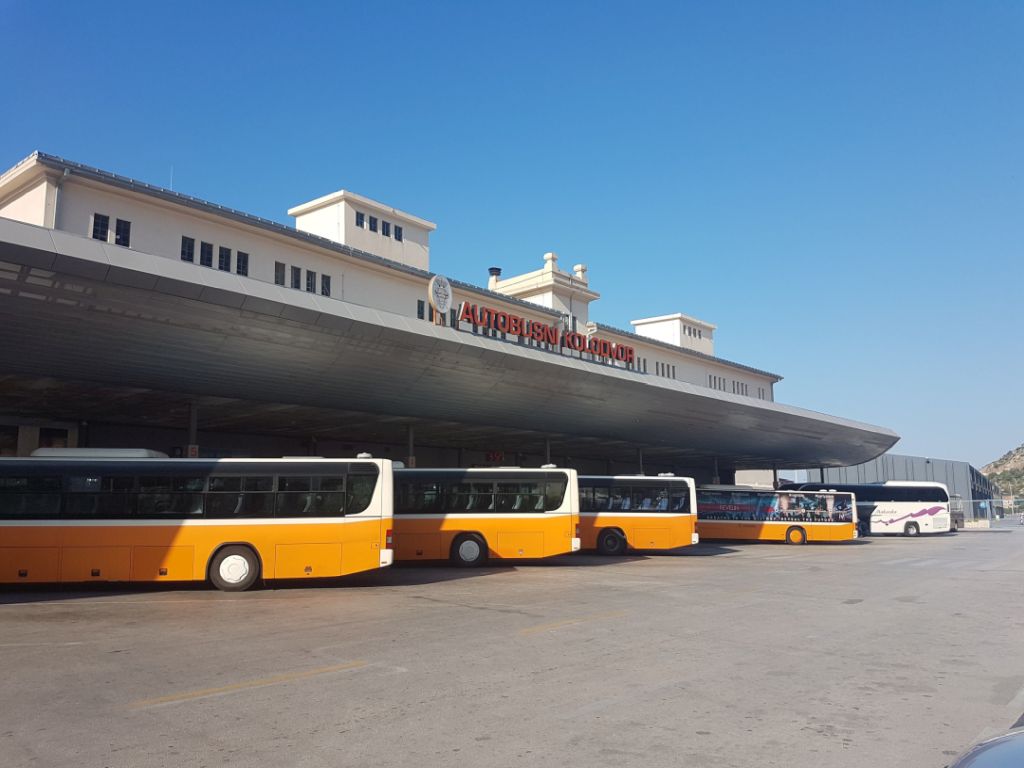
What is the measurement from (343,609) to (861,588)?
11.1 metres

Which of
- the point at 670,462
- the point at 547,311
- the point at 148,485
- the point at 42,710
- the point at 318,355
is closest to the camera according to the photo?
the point at 42,710

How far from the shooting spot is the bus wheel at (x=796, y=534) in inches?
1344

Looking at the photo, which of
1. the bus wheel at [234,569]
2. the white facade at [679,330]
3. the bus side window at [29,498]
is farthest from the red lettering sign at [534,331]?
the white facade at [679,330]

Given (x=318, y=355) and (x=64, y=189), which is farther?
(x=64, y=189)

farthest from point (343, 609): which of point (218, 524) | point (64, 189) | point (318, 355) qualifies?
point (64, 189)

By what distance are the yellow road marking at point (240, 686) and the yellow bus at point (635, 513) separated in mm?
17810

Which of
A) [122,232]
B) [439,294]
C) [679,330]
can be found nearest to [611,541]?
[439,294]

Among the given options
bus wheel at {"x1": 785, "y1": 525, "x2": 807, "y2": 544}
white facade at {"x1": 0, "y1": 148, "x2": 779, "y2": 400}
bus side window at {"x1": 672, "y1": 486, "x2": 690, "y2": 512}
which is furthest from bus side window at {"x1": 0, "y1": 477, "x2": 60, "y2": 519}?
bus wheel at {"x1": 785, "y1": 525, "x2": 807, "y2": 544}

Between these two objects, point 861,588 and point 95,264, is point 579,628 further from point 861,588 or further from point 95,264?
point 95,264

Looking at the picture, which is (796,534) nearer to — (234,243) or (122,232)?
(234,243)

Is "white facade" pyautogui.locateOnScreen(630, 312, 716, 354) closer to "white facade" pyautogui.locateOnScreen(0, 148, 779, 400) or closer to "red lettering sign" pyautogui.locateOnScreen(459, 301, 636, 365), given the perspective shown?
"white facade" pyautogui.locateOnScreen(0, 148, 779, 400)

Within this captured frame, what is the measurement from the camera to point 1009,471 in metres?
174

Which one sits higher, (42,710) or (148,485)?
(148,485)

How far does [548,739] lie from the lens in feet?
18.6
